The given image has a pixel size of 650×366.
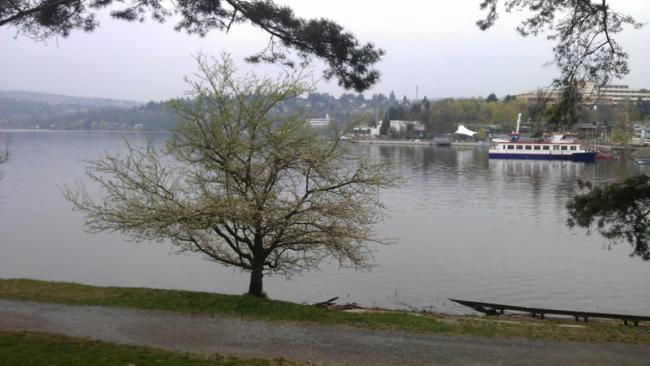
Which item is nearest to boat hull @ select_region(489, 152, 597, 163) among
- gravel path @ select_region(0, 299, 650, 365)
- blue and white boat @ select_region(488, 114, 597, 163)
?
blue and white boat @ select_region(488, 114, 597, 163)

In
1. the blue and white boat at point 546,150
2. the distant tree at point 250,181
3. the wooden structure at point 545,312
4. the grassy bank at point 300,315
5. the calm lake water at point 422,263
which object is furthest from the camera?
the blue and white boat at point 546,150

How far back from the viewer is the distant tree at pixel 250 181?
44.0ft

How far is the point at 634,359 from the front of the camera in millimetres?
10305

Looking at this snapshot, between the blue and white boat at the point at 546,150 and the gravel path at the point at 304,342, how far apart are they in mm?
78581

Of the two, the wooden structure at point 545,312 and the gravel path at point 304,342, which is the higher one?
the gravel path at point 304,342

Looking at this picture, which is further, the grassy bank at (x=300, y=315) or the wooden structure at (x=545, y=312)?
the wooden structure at (x=545, y=312)

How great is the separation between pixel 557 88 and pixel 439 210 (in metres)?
27.0

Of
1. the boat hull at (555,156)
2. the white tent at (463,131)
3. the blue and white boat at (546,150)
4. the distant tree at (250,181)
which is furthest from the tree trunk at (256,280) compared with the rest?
the white tent at (463,131)

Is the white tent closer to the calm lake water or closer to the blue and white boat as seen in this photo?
the blue and white boat

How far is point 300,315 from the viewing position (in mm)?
12289

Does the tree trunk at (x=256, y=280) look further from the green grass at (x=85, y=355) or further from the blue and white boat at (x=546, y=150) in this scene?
the blue and white boat at (x=546, y=150)

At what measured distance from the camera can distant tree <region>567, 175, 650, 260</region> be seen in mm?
13820

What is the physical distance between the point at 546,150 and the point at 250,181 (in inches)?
3314

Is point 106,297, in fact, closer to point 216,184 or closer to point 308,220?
point 216,184
